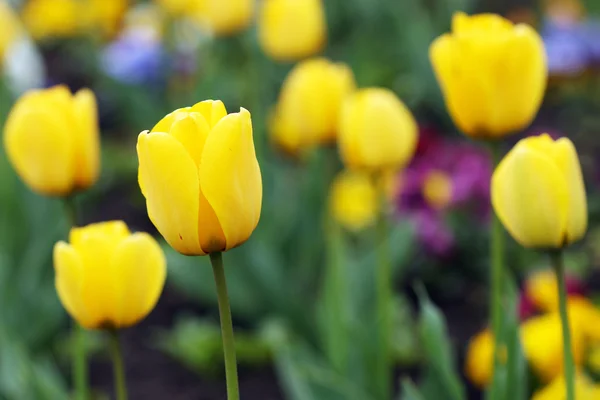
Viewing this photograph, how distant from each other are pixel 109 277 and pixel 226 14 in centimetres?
157

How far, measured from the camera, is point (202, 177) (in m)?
0.78

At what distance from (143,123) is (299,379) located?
2.25 m

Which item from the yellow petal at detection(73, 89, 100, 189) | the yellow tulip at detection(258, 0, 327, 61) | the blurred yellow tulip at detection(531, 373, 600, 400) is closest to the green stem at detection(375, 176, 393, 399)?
the blurred yellow tulip at detection(531, 373, 600, 400)

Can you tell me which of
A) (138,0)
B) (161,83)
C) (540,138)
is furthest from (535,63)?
(138,0)

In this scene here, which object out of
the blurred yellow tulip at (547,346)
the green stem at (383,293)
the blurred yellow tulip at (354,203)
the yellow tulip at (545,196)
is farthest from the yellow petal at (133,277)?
the blurred yellow tulip at (354,203)

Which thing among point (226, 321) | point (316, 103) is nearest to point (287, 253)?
point (316, 103)

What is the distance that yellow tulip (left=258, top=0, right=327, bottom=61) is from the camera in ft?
7.20

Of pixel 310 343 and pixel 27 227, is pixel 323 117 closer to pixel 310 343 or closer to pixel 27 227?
pixel 310 343

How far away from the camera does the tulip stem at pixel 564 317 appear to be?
3.04ft

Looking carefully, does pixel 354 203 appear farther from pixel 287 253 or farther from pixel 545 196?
pixel 545 196

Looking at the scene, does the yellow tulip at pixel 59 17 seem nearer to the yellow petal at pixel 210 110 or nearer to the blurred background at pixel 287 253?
the blurred background at pixel 287 253

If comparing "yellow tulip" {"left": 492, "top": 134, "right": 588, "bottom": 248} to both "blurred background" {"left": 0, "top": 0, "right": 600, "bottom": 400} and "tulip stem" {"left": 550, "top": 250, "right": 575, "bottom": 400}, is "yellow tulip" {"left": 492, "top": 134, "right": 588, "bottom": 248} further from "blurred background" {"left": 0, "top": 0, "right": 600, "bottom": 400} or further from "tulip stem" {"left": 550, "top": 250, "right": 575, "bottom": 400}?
"blurred background" {"left": 0, "top": 0, "right": 600, "bottom": 400}

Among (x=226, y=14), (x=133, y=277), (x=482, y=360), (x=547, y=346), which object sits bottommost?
(x=482, y=360)

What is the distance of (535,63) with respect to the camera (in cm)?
111
